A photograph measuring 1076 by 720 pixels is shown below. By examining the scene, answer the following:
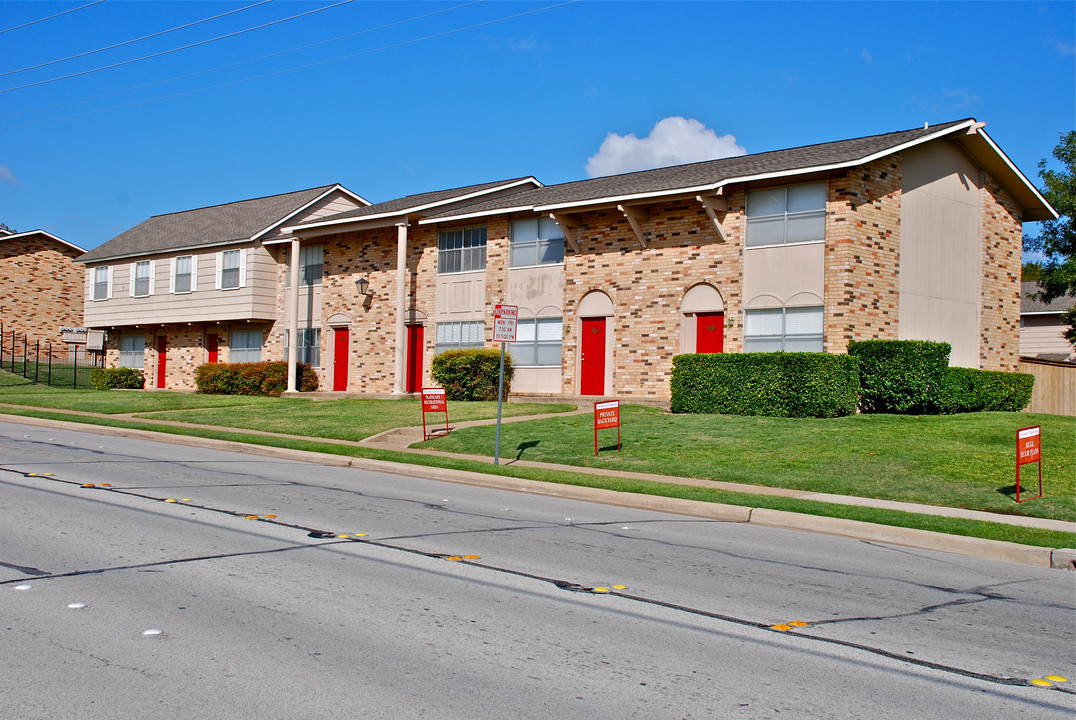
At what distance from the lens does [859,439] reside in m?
16.6

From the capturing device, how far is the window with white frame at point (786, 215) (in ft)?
72.8

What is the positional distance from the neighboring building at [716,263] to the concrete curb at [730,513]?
1067 cm

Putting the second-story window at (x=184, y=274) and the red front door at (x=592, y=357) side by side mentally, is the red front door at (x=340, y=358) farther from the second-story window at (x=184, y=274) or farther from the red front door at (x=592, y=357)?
the red front door at (x=592, y=357)

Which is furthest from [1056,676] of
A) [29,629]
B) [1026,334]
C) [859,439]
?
[1026,334]

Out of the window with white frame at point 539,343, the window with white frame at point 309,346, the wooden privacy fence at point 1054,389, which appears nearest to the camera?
the wooden privacy fence at point 1054,389

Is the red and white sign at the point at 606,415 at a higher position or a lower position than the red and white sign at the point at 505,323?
lower

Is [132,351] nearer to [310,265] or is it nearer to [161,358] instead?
[161,358]

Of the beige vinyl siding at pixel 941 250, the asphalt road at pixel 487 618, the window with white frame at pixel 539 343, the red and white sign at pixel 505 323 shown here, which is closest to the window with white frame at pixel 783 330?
the beige vinyl siding at pixel 941 250

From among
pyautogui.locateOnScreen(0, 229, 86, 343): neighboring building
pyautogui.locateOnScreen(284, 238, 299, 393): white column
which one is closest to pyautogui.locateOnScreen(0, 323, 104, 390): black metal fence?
pyautogui.locateOnScreen(0, 229, 86, 343): neighboring building

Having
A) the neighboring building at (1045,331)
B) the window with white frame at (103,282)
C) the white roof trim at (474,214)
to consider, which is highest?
the white roof trim at (474,214)

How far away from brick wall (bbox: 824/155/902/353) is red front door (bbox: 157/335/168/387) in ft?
93.3

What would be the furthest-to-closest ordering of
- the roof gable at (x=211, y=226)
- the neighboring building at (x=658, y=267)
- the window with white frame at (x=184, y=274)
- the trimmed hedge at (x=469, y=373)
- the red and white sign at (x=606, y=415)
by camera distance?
the window with white frame at (x=184, y=274) → the roof gable at (x=211, y=226) → the trimmed hedge at (x=469, y=373) → the neighboring building at (x=658, y=267) → the red and white sign at (x=606, y=415)

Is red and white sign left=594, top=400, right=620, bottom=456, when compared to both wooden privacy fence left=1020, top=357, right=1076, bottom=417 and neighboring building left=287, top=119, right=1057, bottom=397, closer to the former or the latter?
neighboring building left=287, top=119, right=1057, bottom=397

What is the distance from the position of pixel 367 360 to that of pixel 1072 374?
21779 millimetres
